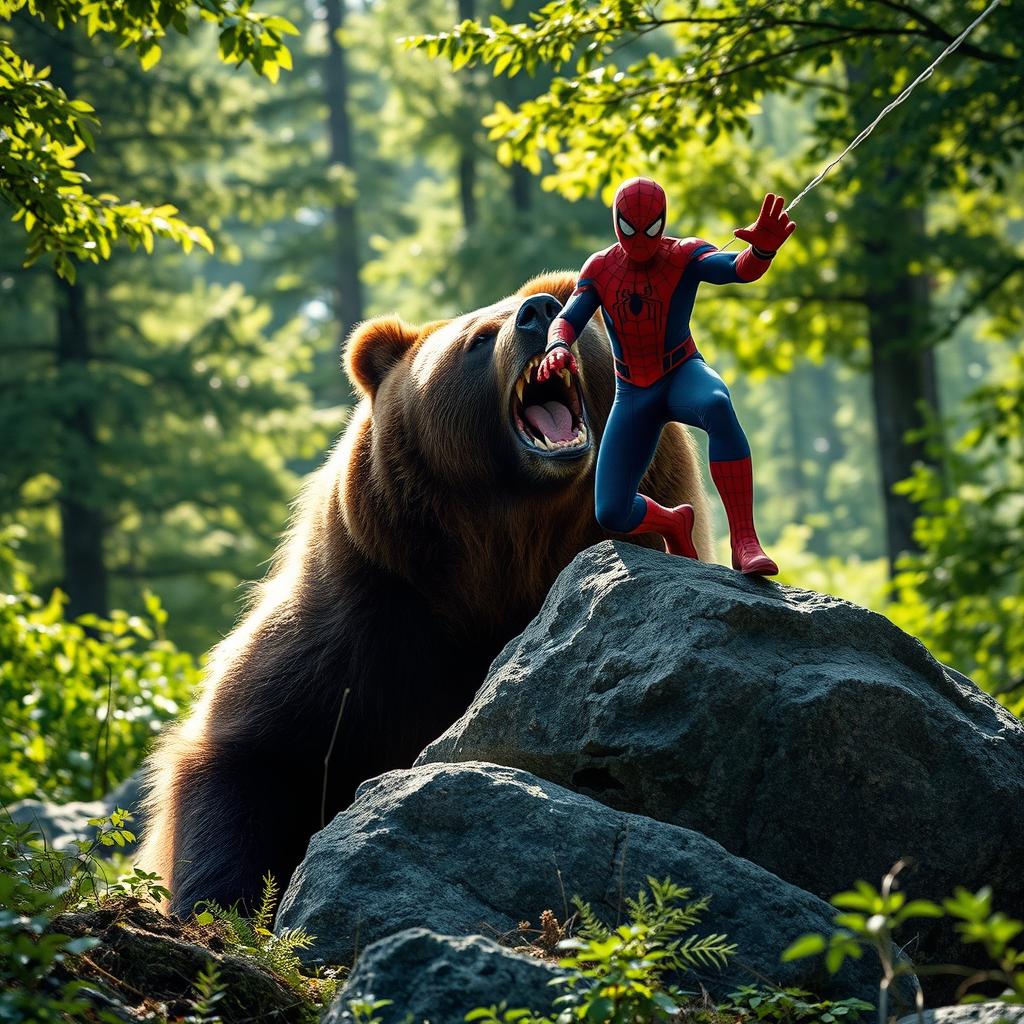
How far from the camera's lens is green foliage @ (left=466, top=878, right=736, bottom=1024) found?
2176 millimetres

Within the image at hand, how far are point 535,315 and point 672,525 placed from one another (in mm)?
783

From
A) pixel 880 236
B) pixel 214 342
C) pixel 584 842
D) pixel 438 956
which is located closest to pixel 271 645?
pixel 584 842

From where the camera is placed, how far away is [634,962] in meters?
2.29

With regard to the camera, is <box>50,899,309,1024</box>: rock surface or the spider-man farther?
the spider-man

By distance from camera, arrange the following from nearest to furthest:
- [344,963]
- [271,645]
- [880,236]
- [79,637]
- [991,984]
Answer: [344,963], [991,984], [271,645], [79,637], [880,236]

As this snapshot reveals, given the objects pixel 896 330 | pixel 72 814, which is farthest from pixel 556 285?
pixel 896 330

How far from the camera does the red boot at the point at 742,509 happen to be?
3.48m

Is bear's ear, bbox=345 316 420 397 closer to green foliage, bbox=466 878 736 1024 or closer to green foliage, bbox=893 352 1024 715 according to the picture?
green foliage, bbox=466 878 736 1024

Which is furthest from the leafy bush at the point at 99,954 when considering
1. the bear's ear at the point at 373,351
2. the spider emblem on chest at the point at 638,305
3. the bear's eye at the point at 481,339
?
the bear's ear at the point at 373,351

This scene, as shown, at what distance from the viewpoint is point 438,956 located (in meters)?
2.29

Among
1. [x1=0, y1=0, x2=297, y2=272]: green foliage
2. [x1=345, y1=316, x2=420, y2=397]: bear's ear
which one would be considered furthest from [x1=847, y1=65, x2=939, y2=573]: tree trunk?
[x1=0, y1=0, x2=297, y2=272]: green foliage

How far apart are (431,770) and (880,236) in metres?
8.16

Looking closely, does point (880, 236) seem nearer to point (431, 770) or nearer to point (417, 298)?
point (431, 770)

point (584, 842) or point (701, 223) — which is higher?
point (701, 223)
